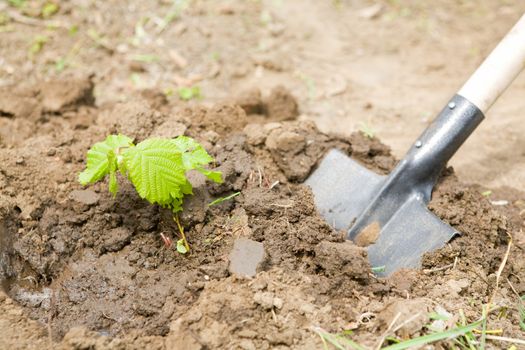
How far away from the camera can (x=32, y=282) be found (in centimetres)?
243

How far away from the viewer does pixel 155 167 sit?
229 cm

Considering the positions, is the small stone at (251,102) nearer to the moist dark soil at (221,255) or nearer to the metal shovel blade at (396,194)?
the moist dark soil at (221,255)

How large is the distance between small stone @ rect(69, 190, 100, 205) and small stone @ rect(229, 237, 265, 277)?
0.74 meters

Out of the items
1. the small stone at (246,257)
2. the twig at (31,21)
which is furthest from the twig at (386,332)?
the twig at (31,21)

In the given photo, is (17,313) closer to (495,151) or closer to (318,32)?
(495,151)

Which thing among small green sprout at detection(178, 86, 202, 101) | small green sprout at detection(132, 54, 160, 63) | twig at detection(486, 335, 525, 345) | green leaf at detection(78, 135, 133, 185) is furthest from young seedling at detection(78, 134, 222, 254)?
small green sprout at detection(132, 54, 160, 63)

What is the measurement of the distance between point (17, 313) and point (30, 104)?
162cm

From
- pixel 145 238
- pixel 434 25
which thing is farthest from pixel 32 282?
pixel 434 25

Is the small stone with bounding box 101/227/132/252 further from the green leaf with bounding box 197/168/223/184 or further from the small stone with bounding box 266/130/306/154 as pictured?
the small stone with bounding box 266/130/306/154

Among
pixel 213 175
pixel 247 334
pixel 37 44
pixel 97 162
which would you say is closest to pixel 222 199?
pixel 213 175

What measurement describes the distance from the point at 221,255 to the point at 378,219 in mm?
852

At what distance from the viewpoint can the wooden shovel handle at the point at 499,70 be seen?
2697 millimetres

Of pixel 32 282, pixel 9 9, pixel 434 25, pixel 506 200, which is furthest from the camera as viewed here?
pixel 434 25

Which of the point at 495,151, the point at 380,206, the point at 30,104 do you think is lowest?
the point at 495,151
